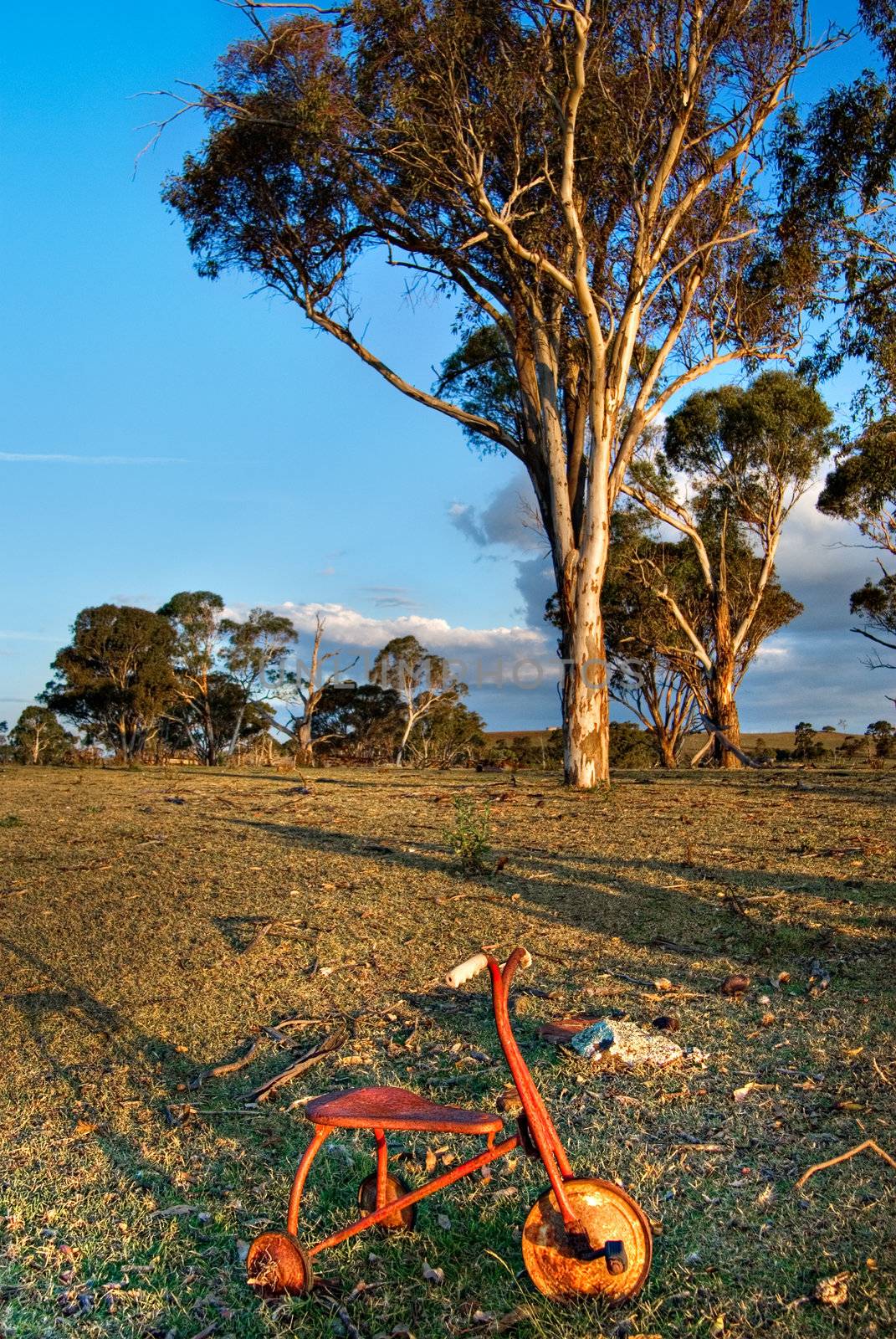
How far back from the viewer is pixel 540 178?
13.7 metres

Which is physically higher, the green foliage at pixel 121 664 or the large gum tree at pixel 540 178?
the large gum tree at pixel 540 178

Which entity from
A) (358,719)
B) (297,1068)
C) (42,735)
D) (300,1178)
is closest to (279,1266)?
(300,1178)

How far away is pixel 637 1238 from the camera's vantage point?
8.71ft

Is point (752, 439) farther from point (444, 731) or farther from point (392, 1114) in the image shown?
point (392, 1114)

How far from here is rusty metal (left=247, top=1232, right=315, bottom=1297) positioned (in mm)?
2758

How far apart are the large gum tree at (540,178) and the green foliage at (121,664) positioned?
25.8 metres

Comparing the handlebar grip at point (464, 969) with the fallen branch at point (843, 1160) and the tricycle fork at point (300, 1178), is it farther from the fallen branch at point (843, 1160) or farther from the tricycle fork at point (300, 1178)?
the fallen branch at point (843, 1160)

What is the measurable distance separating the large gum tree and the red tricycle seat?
990 cm

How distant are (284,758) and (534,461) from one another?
61.8 ft

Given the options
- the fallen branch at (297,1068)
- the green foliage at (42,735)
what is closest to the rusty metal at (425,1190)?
the fallen branch at (297,1068)

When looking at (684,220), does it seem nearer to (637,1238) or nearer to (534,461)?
(534,461)

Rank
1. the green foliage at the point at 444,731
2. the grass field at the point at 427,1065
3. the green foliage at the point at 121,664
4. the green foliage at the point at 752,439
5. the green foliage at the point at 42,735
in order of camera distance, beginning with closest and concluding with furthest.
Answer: the grass field at the point at 427,1065
the green foliage at the point at 752,439
the green foliage at the point at 444,731
the green foliage at the point at 121,664
the green foliage at the point at 42,735

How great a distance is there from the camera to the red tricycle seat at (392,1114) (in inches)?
103

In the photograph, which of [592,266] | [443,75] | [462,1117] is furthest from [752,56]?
[462,1117]
